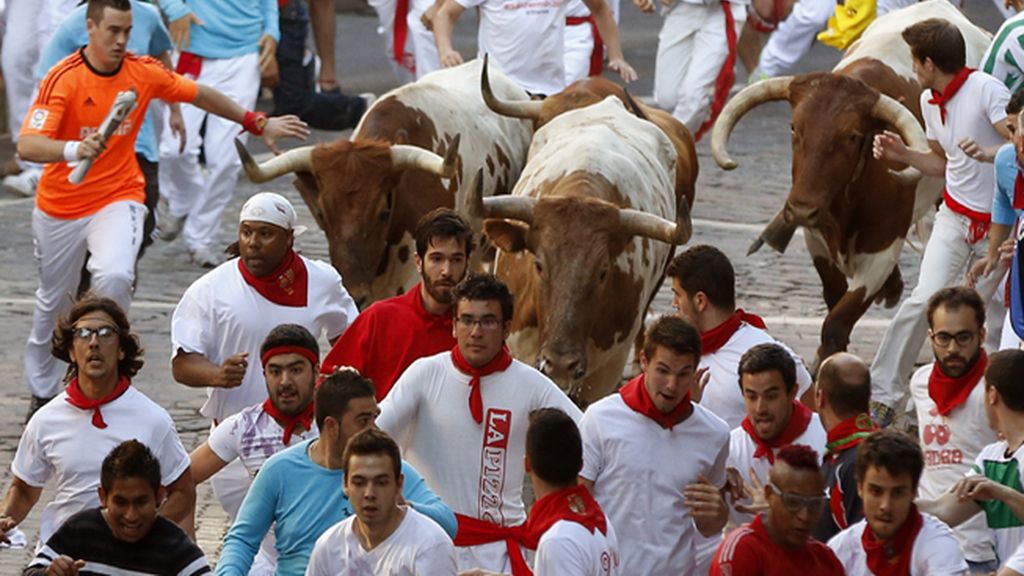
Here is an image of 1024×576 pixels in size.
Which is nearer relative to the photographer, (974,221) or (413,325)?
(413,325)

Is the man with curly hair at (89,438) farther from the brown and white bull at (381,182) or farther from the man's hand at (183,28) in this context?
the man's hand at (183,28)

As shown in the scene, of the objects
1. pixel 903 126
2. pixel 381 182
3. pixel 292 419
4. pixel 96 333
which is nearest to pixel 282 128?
pixel 381 182

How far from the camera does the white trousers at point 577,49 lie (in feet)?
57.4

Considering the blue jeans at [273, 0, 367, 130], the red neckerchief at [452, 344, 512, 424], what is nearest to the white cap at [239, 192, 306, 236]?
the red neckerchief at [452, 344, 512, 424]

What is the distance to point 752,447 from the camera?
25.9 feet

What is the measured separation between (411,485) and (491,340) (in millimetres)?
947

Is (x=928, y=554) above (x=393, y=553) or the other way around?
the other way around

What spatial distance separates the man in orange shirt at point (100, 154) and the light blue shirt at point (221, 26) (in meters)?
4.32

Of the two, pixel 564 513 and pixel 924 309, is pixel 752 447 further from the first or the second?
pixel 924 309

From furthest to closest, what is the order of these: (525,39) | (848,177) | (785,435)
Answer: (525,39) < (848,177) < (785,435)

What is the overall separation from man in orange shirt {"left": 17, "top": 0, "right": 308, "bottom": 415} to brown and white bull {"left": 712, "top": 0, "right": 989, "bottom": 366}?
108 inches

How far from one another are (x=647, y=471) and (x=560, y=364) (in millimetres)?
2477

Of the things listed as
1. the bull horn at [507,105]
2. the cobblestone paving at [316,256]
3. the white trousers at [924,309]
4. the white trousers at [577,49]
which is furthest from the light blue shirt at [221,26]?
the white trousers at [924,309]

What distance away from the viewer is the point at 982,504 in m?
7.54
